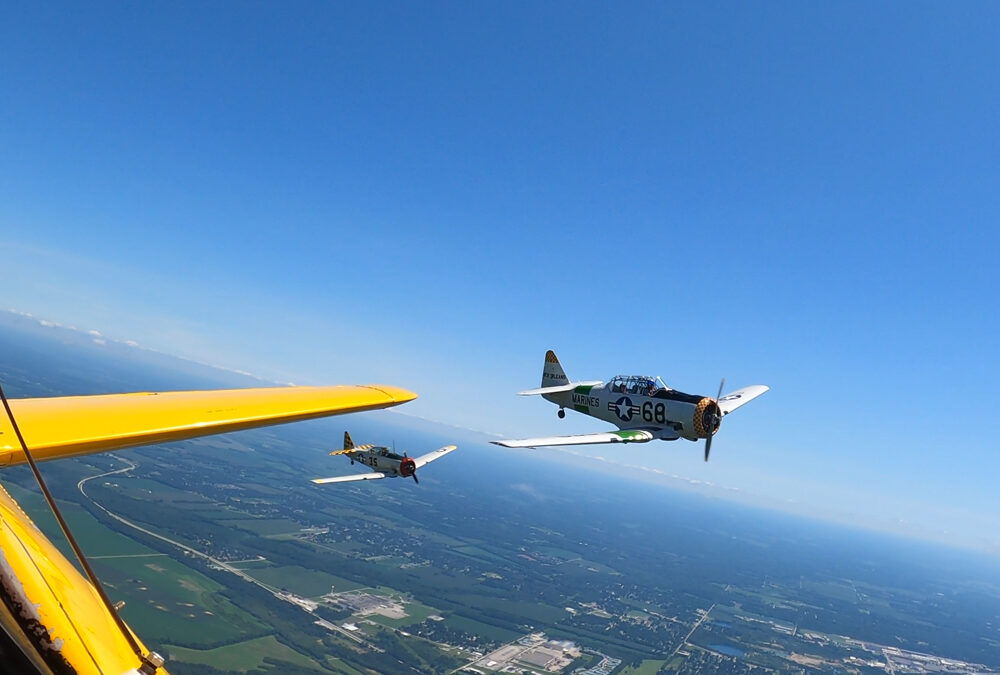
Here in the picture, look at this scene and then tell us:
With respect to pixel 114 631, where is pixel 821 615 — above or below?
below

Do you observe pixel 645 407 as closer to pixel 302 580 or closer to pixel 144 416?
pixel 144 416

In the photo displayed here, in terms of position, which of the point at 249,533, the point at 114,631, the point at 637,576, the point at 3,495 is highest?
the point at 3,495

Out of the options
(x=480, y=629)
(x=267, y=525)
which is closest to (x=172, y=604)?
(x=267, y=525)

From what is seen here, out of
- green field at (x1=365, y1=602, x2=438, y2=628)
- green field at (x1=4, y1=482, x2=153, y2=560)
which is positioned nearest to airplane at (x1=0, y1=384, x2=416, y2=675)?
green field at (x1=4, y1=482, x2=153, y2=560)

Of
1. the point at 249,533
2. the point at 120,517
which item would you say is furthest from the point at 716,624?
the point at 120,517

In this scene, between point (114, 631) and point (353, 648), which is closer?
point (114, 631)

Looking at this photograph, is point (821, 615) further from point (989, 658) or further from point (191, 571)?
point (191, 571)
